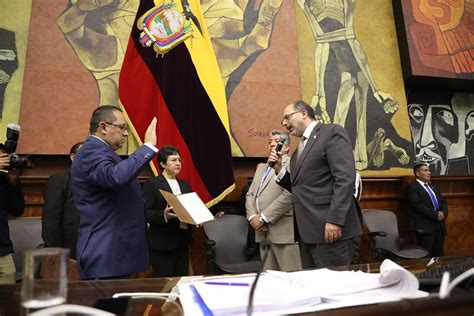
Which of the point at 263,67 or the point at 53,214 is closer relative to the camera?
the point at 53,214

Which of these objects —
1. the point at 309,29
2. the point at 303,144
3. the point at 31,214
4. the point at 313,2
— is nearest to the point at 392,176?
the point at 309,29

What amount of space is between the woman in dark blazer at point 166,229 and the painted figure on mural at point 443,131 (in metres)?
4.09

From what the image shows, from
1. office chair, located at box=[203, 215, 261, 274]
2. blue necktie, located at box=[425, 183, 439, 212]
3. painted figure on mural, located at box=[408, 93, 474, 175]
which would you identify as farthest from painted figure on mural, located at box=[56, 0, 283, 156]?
painted figure on mural, located at box=[408, 93, 474, 175]

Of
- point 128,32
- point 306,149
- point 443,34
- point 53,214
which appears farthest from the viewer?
point 443,34

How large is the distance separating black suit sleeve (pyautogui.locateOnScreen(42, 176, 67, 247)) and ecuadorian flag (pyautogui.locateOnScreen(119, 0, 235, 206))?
1.10 m

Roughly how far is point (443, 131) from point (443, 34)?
1.46 m

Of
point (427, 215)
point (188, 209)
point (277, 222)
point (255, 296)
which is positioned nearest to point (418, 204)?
point (427, 215)

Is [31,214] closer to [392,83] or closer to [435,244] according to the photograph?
[435,244]

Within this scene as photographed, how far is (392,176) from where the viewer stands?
520 centimetres

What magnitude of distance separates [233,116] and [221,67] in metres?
0.60

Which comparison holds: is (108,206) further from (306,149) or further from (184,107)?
(184,107)

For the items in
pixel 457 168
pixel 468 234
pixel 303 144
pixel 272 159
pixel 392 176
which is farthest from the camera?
pixel 457 168

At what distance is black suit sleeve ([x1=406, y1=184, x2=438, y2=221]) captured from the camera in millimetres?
4730

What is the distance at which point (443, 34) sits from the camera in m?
5.83
